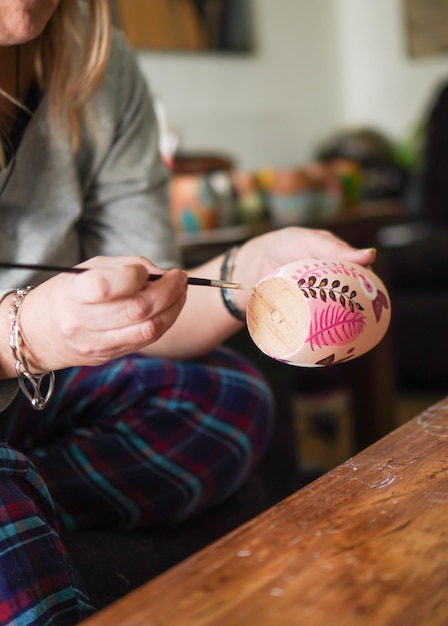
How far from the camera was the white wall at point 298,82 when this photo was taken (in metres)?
3.66

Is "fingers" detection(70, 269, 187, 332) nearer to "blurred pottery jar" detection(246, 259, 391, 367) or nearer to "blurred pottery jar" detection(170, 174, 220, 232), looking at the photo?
"blurred pottery jar" detection(246, 259, 391, 367)

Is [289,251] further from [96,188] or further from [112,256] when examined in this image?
[96,188]

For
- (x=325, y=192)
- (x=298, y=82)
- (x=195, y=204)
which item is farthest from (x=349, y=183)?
(x=298, y=82)

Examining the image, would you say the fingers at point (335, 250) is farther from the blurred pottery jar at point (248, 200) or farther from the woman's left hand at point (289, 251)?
the blurred pottery jar at point (248, 200)

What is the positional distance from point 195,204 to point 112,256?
0.83 m

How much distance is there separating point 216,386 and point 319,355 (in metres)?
0.30

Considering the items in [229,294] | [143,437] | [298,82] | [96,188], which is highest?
[298,82]

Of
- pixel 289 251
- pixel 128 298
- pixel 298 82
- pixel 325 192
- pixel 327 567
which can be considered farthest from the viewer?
pixel 298 82

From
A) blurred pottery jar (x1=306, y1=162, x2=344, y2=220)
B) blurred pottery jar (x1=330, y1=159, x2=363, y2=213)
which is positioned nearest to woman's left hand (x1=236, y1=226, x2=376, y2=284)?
blurred pottery jar (x1=306, y1=162, x2=344, y2=220)

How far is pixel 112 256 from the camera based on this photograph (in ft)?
2.59

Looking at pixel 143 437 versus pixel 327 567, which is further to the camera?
pixel 143 437

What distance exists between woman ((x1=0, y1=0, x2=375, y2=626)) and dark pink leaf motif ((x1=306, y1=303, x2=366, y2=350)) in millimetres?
87

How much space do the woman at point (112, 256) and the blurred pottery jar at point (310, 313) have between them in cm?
7

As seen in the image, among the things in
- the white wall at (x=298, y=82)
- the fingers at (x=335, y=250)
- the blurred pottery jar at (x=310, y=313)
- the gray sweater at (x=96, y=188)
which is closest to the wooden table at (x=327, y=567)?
the blurred pottery jar at (x=310, y=313)
